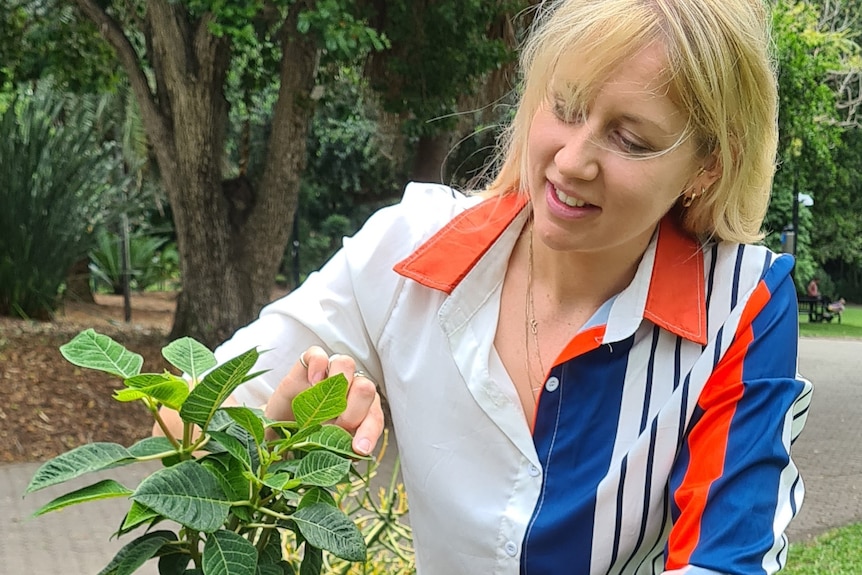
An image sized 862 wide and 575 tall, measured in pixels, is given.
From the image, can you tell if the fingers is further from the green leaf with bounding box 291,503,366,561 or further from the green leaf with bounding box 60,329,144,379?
the green leaf with bounding box 60,329,144,379

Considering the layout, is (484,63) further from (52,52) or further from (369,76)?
(52,52)

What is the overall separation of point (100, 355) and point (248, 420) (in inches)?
6.8

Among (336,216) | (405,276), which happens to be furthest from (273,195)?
(336,216)

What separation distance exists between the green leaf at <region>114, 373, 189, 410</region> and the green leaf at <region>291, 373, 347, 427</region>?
12 centimetres

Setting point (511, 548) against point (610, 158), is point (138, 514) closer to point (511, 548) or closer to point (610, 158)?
point (511, 548)

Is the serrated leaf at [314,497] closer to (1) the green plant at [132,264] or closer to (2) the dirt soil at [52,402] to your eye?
(2) the dirt soil at [52,402]

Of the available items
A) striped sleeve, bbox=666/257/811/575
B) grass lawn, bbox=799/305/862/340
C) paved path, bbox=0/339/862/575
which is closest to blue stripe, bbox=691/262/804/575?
striped sleeve, bbox=666/257/811/575

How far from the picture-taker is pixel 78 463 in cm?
86

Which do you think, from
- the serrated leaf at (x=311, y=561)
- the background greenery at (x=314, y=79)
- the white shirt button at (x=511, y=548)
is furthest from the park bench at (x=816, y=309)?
the serrated leaf at (x=311, y=561)

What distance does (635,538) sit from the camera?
129 centimetres

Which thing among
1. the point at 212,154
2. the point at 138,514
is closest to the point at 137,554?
the point at 138,514

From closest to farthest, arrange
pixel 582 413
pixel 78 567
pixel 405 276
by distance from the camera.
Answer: pixel 582 413 → pixel 405 276 → pixel 78 567

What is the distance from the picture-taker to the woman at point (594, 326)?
1198 mm

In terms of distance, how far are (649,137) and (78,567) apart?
3.83 m
